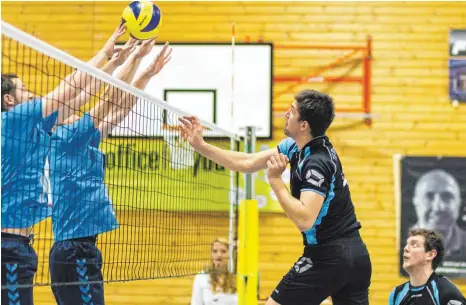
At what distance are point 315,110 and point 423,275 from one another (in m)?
2.43

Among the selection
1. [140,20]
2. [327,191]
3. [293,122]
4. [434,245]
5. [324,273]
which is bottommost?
[324,273]

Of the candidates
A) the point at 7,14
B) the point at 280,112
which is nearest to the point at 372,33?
the point at 280,112

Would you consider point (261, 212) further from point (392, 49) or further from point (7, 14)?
point (7, 14)

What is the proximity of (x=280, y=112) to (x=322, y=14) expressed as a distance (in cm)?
156

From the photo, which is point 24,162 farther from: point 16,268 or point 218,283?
point 218,283

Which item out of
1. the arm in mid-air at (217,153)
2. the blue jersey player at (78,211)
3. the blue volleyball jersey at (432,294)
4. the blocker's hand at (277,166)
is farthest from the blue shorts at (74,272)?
the blue volleyball jersey at (432,294)

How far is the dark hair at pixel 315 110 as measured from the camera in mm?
4598

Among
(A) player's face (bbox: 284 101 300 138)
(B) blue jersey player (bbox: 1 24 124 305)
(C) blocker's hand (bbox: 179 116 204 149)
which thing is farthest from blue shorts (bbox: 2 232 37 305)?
(A) player's face (bbox: 284 101 300 138)

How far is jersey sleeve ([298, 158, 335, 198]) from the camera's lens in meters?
4.36

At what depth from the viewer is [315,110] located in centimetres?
459

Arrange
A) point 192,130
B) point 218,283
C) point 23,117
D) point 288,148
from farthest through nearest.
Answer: point 218,283
point 192,130
point 288,148
point 23,117

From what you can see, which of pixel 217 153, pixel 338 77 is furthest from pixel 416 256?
pixel 338 77

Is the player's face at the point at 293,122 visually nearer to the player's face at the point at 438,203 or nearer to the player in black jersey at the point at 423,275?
the player in black jersey at the point at 423,275

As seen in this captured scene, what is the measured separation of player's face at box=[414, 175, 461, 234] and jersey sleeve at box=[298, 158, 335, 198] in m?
6.51
